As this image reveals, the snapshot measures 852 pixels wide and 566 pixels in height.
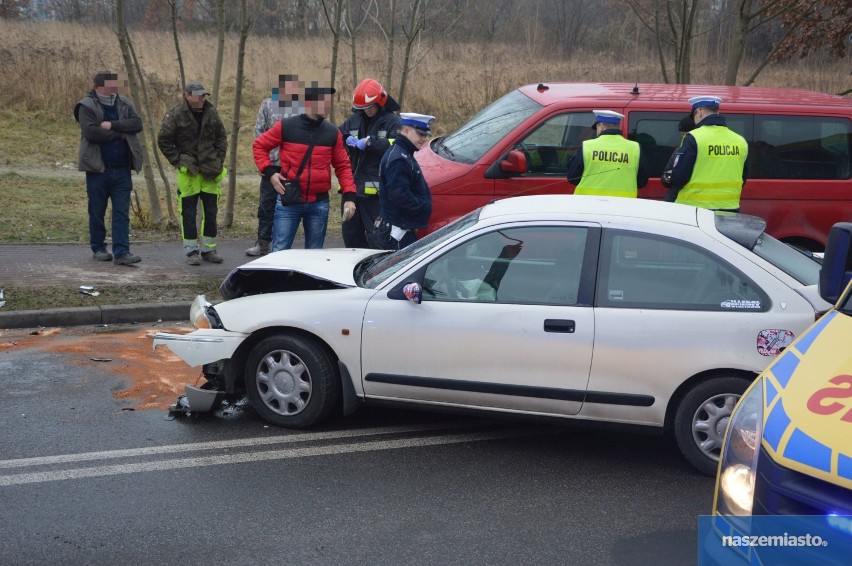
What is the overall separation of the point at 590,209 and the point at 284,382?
214 centimetres

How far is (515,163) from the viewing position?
8156 mm

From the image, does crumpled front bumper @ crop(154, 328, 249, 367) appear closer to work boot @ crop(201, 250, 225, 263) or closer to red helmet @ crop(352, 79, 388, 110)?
red helmet @ crop(352, 79, 388, 110)

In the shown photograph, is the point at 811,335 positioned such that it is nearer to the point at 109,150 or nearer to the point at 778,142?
the point at 778,142

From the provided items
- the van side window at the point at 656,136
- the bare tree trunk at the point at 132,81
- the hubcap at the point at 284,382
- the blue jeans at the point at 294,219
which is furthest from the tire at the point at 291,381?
the bare tree trunk at the point at 132,81

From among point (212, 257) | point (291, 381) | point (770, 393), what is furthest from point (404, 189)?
point (770, 393)

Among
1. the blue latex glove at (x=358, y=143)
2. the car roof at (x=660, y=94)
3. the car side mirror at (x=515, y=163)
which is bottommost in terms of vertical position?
the car side mirror at (x=515, y=163)

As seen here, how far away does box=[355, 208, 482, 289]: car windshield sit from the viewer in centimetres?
564

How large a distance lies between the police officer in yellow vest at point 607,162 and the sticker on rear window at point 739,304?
273 cm

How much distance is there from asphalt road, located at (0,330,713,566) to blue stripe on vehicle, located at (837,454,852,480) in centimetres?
188

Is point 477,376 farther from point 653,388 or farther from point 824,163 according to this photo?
point 824,163

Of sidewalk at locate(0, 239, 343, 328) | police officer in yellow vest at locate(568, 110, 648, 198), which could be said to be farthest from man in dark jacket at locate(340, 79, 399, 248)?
police officer in yellow vest at locate(568, 110, 648, 198)

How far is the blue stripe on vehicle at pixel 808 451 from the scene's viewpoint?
8.45 ft

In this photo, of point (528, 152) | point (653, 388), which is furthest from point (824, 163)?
point (653, 388)

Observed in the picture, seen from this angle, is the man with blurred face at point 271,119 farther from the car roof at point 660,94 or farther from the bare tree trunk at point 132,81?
the car roof at point 660,94
